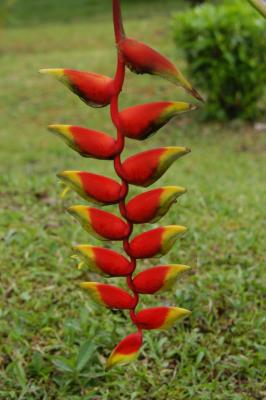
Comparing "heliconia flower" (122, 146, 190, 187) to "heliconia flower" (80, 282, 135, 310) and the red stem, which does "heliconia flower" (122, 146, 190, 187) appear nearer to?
Answer: the red stem

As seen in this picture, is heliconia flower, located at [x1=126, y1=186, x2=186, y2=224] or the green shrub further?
the green shrub

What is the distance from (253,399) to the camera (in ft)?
5.77

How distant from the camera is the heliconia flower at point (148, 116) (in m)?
0.73

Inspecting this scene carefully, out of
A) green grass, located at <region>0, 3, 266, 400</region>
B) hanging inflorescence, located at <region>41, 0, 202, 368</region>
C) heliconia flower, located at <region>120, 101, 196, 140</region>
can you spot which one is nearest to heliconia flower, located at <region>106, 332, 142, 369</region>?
hanging inflorescence, located at <region>41, 0, 202, 368</region>

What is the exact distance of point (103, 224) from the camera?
0.79 metres

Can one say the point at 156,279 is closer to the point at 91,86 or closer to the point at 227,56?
the point at 91,86

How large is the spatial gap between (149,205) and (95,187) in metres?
0.06

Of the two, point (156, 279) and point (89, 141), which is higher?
point (89, 141)

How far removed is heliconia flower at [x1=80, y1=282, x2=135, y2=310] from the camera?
82 cm

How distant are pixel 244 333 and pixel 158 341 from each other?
236mm

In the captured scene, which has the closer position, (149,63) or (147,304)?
(149,63)

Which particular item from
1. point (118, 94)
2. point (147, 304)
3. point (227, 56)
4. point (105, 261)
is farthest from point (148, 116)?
point (227, 56)

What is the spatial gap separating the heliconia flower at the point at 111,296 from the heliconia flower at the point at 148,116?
186 mm

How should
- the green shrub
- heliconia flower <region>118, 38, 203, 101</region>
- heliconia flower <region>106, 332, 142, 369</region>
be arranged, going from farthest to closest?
the green shrub < heliconia flower <region>106, 332, 142, 369</region> < heliconia flower <region>118, 38, 203, 101</region>
